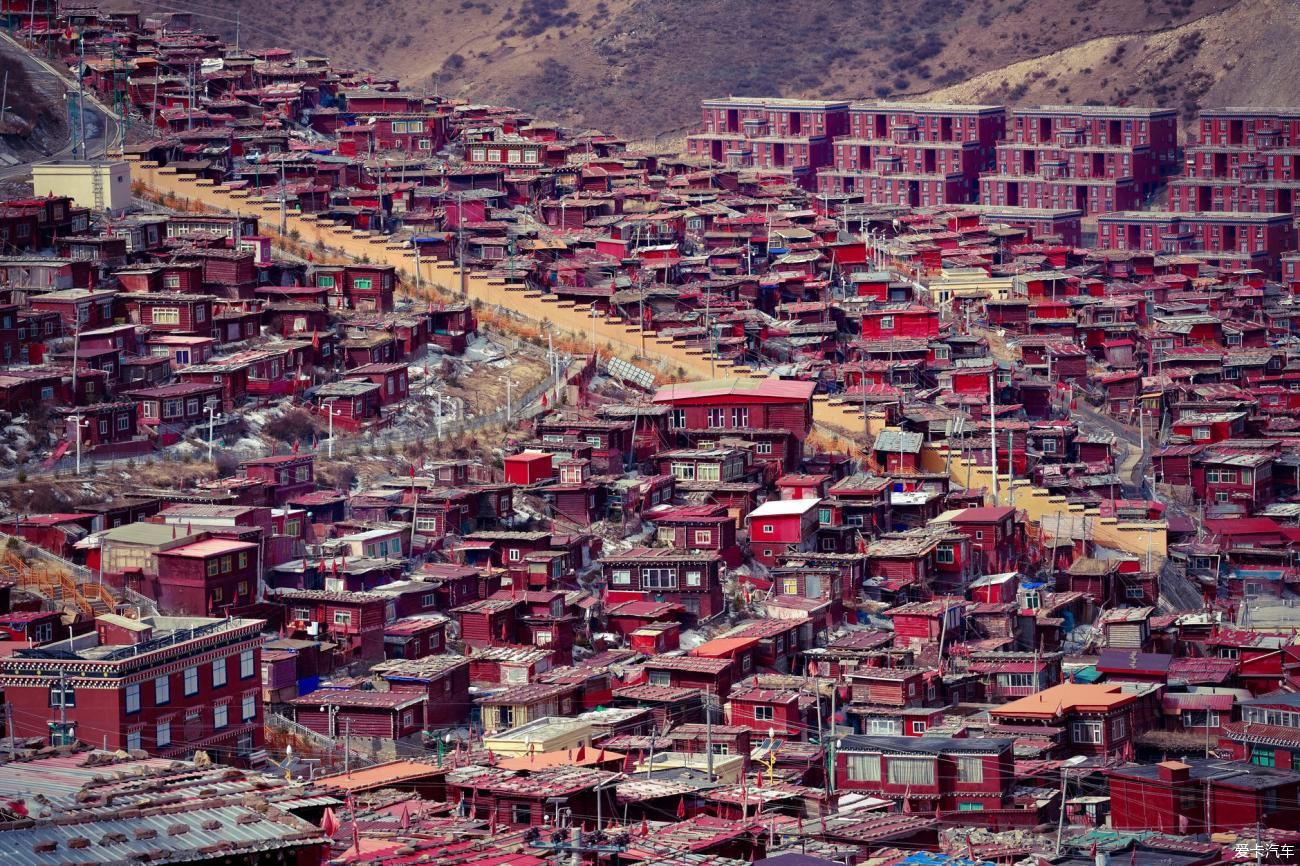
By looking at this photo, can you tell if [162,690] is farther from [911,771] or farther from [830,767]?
[911,771]

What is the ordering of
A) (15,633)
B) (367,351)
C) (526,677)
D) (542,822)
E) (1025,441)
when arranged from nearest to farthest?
(542,822)
(15,633)
(526,677)
(367,351)
(1025,441)

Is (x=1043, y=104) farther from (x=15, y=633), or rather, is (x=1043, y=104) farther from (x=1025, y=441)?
(x=15, y=633)

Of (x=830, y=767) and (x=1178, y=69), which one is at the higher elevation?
(x=1178, y=69)

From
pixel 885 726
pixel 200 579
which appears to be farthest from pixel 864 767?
pixel 200 579

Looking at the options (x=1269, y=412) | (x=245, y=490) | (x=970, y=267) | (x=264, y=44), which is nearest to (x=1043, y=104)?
(x=264, y=44)

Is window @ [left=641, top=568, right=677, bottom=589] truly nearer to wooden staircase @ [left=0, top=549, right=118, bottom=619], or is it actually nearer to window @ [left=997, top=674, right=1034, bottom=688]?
window @ [left=997, top=674, right=1034, bottom=688]

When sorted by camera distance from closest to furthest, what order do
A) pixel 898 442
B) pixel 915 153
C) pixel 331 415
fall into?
1. pixel 331 415
2. pixel 898 442
3. pixel 915 153

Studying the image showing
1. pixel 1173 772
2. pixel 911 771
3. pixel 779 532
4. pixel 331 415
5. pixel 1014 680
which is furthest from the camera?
pixel 331 415

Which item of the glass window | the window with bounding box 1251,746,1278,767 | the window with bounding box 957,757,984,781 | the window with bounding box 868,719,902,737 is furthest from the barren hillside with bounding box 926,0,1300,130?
the glass window
